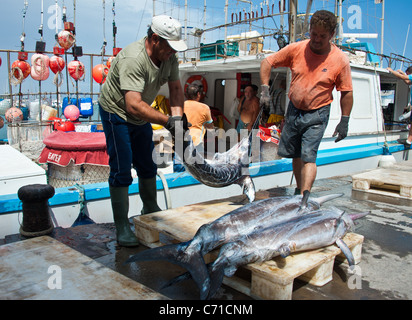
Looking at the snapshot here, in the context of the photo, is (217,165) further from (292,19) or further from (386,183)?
(292,19)

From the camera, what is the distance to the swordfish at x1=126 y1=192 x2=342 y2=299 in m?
2.41

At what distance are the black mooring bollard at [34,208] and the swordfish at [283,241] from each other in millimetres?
1926

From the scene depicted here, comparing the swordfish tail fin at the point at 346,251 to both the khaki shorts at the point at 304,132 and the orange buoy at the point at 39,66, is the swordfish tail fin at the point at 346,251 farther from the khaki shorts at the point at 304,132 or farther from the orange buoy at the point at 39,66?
the orange buoy at the point at 39,66

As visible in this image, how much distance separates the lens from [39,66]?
12453mm

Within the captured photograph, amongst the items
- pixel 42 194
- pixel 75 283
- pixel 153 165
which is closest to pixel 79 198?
pixel 42 194

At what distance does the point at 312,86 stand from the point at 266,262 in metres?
2.49

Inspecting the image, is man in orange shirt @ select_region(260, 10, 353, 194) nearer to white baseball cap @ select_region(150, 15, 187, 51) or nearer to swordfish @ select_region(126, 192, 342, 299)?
swordfish @ select_region(126, 192, 342, 299)

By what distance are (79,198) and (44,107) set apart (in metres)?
11.9

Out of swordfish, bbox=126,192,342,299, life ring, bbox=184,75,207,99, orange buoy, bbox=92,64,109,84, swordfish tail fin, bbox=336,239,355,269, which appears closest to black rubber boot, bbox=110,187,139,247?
swordfish, bbox=126,192,342,299

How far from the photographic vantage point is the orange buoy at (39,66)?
40.5 ft

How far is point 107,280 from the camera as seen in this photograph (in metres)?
2.07

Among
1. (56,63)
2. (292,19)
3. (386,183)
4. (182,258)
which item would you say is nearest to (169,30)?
(182,258)
